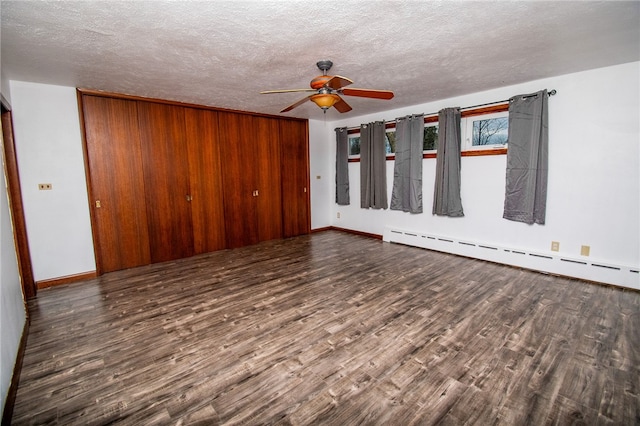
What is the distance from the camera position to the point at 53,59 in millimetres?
2650

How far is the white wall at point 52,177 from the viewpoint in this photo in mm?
3330

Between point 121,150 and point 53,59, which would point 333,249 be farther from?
point 53,59

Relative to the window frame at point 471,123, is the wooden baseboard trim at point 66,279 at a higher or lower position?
lower

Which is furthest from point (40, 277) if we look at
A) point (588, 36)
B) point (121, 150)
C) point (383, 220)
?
point (588, 36)

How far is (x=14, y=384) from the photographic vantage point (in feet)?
5.98

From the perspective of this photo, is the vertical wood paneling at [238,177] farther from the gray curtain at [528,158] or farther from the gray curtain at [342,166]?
the gray curtain at [528,158]

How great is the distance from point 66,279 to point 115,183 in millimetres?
1343

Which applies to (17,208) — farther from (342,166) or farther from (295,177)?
(342,166)

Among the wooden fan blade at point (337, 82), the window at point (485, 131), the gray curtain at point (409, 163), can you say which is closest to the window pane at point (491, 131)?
the window at point (485, 131)

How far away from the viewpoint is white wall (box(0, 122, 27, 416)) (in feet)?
5.75

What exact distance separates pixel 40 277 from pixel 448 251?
5.53 meters

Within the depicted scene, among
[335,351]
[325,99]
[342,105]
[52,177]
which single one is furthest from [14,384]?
[342,105]

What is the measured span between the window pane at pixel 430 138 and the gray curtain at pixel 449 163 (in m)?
0.23

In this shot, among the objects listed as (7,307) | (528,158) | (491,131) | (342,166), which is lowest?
(7,307)
